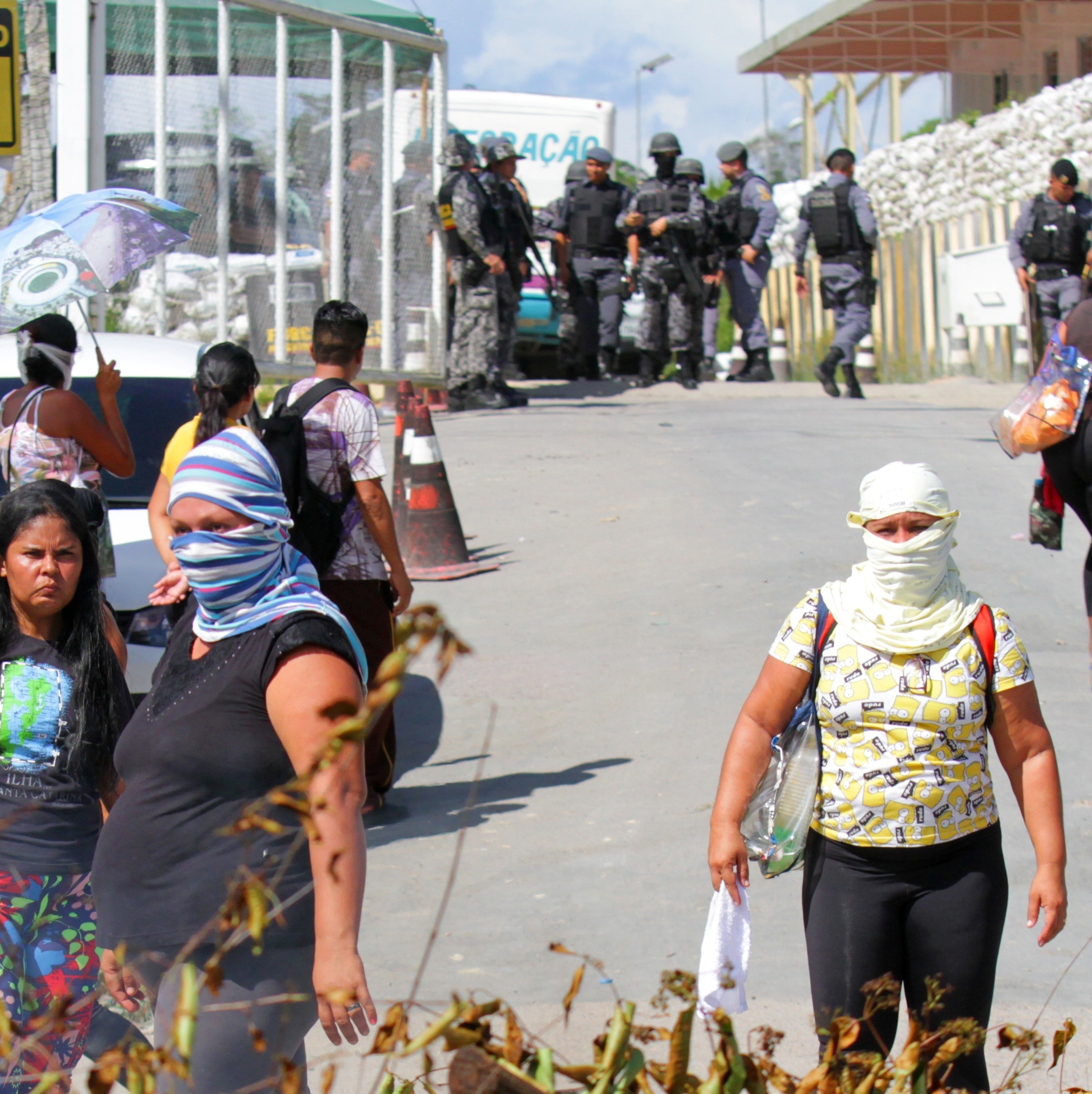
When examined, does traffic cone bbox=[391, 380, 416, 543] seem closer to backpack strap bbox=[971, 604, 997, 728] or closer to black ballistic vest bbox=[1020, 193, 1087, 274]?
backpack strap bbox=[971, 604, 997, 728]

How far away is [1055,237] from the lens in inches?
502

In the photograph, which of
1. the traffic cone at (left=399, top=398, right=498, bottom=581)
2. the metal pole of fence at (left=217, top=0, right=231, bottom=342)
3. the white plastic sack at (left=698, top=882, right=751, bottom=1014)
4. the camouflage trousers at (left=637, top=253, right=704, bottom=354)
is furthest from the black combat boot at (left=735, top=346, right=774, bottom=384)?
the white plastic sack at (left=698, top=882, right=751, bottom=1014)

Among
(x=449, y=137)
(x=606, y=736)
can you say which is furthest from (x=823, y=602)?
(x=449, y=137)

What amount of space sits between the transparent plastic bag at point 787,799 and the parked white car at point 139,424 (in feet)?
10.8

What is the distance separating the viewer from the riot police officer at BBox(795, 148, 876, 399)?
13.6 m

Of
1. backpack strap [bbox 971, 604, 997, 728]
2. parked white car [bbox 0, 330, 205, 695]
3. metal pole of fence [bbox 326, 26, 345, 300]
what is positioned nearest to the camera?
backpack strap [bbox 971, 604, 997, 728]

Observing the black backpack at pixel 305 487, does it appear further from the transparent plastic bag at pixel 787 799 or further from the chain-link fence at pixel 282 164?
the chain-link fence at pixel 282 164

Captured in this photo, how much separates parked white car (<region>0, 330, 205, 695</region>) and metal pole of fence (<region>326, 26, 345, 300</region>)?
17.3ft

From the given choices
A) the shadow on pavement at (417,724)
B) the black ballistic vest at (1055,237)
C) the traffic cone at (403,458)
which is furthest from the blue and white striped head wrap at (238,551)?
the black ballistic vest at (1055,237)

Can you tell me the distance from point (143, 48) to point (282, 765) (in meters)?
10.5

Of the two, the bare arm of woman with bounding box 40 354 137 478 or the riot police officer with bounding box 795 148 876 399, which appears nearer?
the bare arm of woman with bounding box 40 354 137 478

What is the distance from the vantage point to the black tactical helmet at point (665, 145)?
13836mm

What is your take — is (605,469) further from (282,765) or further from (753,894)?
(282,765)

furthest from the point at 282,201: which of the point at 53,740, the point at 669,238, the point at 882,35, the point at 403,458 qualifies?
the point at 882,35
